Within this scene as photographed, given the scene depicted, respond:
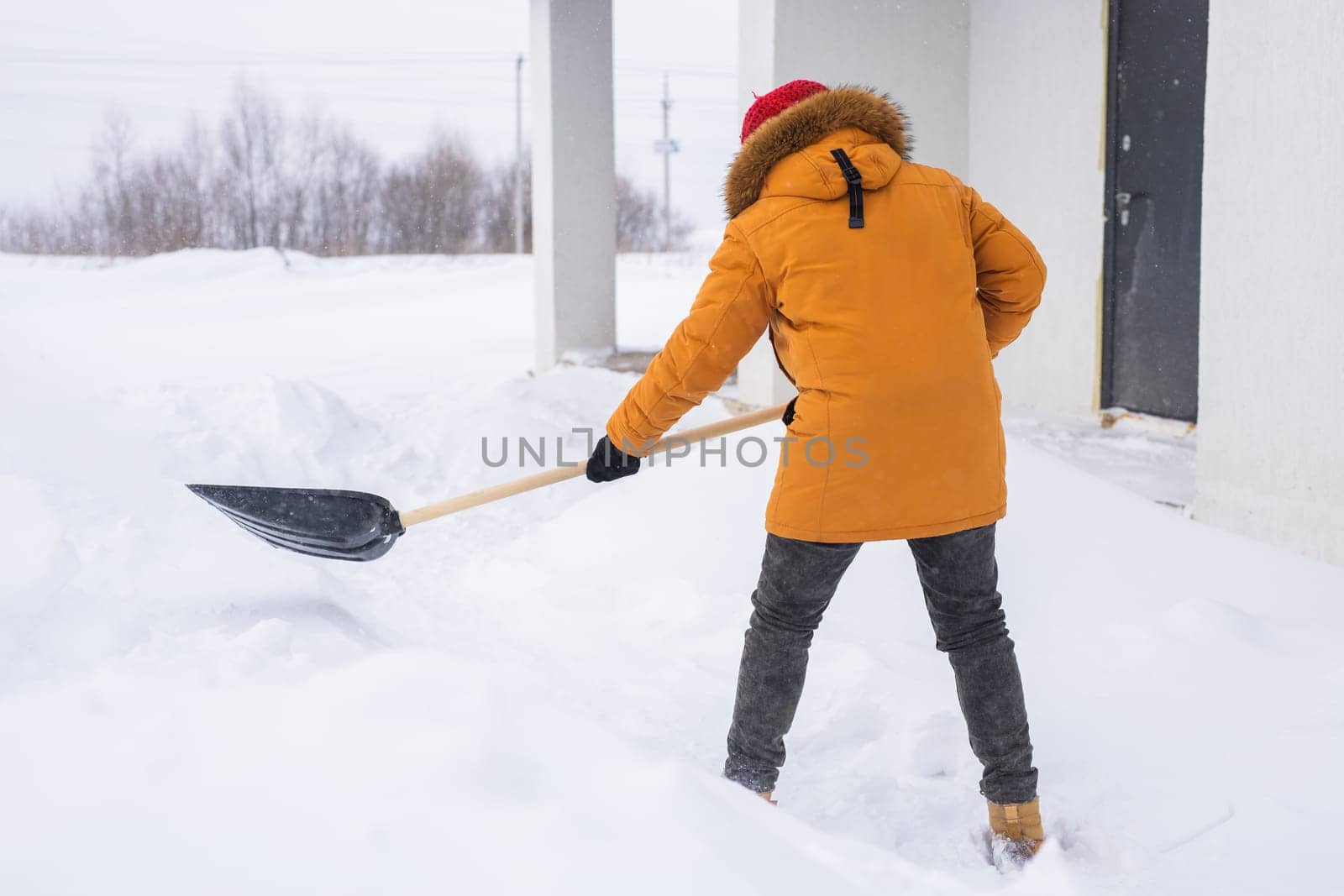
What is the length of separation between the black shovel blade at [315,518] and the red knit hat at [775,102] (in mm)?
1376

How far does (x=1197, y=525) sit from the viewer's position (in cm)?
329

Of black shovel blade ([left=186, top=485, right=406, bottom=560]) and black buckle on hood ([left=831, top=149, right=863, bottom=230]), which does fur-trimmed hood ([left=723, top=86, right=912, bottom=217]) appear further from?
black shovel blade ([left=186, top=485, right=406, bottom=560])

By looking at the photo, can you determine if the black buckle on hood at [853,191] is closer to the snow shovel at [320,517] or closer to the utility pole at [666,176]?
the snow shovel at [320,517]

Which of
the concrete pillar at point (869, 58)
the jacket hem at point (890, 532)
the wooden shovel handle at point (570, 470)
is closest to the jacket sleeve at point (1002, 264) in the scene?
the jacket hem at point (890, 532)

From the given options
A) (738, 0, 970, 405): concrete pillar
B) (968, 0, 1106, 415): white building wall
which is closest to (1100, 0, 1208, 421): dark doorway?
(968, 0, 1106, 415): white building wall

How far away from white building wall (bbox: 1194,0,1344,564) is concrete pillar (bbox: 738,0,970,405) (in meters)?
2.15

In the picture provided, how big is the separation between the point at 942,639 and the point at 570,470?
89cm

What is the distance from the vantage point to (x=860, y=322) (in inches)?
69.4

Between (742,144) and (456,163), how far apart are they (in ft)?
80.0

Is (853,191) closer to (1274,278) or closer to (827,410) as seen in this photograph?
(827,410)

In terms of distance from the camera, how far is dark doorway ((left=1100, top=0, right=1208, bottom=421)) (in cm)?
495

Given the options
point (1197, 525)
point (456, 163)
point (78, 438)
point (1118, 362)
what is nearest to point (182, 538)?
point (78, 438)

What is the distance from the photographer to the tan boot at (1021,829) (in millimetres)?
1924

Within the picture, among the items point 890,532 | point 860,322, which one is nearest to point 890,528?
point 890,532
